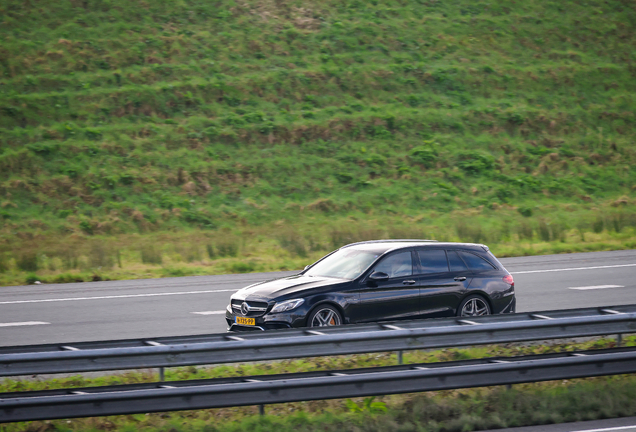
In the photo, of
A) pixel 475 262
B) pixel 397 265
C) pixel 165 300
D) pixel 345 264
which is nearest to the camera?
pixel 397 265

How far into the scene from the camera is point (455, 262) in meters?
12.4

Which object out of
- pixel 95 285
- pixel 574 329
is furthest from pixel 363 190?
pixel 574 329

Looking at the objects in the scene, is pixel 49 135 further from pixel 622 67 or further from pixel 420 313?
pixel 622 67

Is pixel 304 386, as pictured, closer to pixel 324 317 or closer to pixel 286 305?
pixel 286 305

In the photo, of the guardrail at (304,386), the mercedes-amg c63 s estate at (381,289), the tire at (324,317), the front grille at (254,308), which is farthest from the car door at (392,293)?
the guardrail at (304,386)

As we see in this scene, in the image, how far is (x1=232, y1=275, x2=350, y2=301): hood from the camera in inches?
434

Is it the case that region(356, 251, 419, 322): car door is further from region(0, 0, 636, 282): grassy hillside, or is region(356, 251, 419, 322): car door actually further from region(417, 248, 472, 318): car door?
region(0, 0, 636, 282): grassy hillside

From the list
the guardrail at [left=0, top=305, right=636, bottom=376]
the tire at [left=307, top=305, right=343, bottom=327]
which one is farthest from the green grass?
the tire at [left=307, top=305, right=343, bottom=327]

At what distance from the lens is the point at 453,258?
40.8 ft

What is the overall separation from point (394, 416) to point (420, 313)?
4149 mm

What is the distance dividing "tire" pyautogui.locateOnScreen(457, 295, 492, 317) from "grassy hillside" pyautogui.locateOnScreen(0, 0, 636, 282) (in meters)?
10.3

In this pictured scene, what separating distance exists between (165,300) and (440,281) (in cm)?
697

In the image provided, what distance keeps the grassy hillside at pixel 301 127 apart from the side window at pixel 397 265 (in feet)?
33.5

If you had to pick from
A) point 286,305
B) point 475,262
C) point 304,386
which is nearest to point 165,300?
point 286,305
